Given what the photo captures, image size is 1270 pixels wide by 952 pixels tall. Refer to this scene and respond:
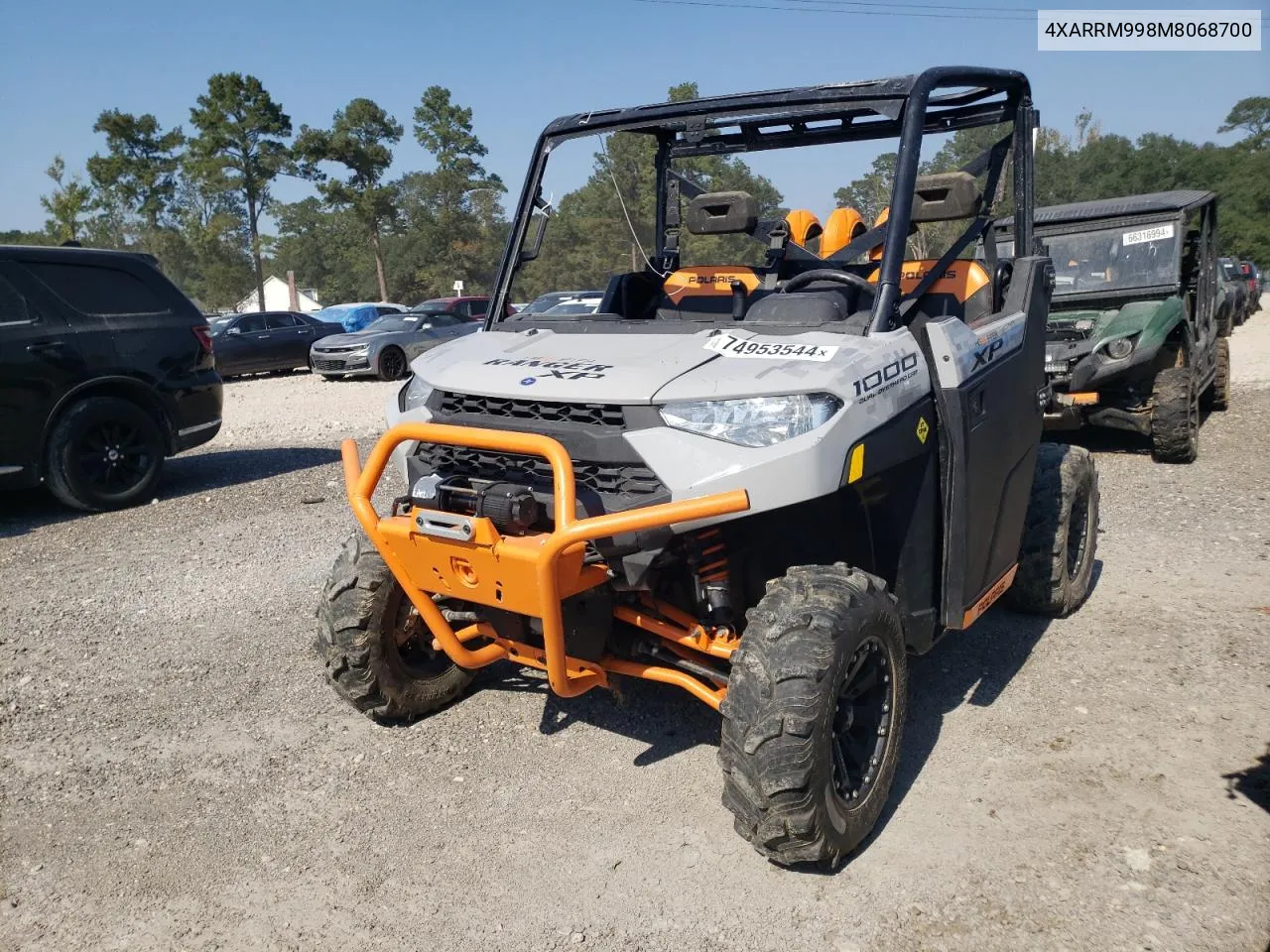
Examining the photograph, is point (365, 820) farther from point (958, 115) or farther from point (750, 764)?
point (958, 115)

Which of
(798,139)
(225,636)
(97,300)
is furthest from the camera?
(97,300)

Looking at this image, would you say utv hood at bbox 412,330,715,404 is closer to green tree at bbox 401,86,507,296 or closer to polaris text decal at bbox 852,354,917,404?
polaris text decal at bbox 852,354,917,404

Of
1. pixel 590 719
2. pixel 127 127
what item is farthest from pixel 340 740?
pixel 127 127

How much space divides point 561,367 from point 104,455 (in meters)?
6.19

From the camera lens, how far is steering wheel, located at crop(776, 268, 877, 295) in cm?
404

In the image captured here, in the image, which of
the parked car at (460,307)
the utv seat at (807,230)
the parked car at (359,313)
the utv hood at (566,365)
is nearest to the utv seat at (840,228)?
the utv seat at (807,230)

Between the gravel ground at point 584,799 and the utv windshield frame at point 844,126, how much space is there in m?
1.70

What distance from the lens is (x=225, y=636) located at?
5305 millimetres

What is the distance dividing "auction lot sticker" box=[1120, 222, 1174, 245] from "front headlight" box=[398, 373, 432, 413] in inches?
328

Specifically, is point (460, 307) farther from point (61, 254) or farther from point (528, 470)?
point (528, 470)

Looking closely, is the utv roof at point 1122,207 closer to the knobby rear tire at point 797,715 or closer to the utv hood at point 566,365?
the utv hood at point 566,365

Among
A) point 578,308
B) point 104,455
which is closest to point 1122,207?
point 578,308

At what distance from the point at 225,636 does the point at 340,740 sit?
4.76 feet

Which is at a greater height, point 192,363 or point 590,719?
point 192,363
